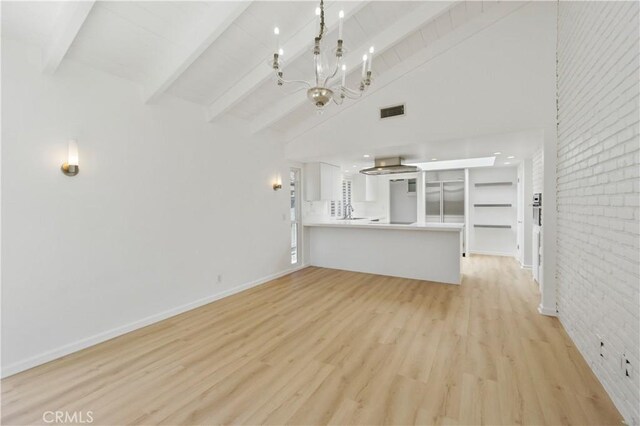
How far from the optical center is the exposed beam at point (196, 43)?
2443 millimetres

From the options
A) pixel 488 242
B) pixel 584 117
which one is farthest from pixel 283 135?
pixel 488 242

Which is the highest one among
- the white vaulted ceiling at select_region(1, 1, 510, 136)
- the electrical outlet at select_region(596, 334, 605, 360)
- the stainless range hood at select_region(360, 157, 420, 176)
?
the white vaulted ceiling at select_region(1, 1, 510, 136)

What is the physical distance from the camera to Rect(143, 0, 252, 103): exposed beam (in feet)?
8.02

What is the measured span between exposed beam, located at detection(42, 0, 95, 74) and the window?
5800 millimetres

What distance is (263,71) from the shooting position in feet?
11.1

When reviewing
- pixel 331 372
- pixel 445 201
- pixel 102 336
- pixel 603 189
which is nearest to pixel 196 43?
pixel 102 336

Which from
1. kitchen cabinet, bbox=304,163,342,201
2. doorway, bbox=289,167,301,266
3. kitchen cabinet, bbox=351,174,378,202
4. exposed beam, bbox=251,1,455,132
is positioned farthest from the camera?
kitchen cabinet, bbox=351,174,378,202

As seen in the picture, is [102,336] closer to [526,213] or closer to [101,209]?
[101,209]

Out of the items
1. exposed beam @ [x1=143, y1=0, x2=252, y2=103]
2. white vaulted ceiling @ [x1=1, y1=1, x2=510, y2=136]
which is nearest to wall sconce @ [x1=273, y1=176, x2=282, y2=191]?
white vaulted ceiling @ [x1=1, y1=1, x2=510, y2=136]

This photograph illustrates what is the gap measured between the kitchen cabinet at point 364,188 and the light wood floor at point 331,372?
4920mm

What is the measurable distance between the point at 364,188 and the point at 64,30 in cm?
696

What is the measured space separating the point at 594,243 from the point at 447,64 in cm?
292

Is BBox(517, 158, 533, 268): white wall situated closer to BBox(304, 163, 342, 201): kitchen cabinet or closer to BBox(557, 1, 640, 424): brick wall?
BBox(557, 1, 640, 424): brick wall

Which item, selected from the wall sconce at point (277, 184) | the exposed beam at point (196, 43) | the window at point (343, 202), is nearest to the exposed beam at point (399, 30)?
the wall sconce at point (277, 184)
